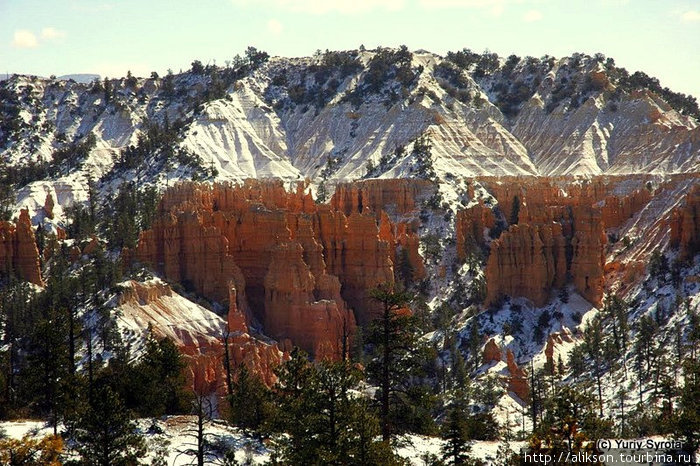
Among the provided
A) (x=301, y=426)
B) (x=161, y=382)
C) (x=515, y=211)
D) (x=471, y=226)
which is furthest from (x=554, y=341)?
(x=301, y=426)

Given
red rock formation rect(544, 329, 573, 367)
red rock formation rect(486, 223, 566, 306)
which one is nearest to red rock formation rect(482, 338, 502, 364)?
red rock formation rect(544, 329, 573, 367)

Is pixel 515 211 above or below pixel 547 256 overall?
above

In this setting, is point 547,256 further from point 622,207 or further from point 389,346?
point 389,346

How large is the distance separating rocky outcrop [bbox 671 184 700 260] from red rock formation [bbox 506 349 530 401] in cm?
2165

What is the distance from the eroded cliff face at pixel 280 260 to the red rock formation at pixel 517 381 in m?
13.1

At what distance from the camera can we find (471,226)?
111 m

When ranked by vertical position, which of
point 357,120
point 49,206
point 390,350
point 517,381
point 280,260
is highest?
point 357,120

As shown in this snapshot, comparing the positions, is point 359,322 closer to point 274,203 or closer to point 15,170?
point 274,203

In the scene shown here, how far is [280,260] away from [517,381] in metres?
22.0

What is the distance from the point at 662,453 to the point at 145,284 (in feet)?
162

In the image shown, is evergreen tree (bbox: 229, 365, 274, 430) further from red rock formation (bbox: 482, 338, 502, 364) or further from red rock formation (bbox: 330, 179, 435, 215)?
red rock formation (bbox: 330, 179, 435, 215)

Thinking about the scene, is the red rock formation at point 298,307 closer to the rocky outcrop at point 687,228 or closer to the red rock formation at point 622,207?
the rocky outcrop at point 687,228

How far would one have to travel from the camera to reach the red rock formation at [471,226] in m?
107

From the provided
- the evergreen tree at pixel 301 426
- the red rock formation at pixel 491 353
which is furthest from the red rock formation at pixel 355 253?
the evergreen tree at pixel 301 426
